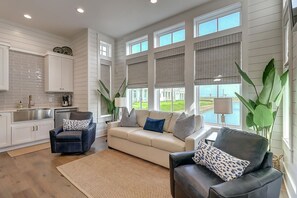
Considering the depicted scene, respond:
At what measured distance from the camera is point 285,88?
8.02ft

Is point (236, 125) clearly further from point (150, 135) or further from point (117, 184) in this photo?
point (117, 184)

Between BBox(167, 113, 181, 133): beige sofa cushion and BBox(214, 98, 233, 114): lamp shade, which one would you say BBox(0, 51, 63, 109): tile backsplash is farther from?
BBox(214, 98, 233, 114): lamp shade

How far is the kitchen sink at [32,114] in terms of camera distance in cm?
376

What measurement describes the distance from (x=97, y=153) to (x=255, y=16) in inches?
168

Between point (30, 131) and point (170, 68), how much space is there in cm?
404

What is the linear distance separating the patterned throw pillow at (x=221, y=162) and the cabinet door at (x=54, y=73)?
4.50m

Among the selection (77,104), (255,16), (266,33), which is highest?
(255,16)

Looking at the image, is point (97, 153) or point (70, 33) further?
point (70, 33)

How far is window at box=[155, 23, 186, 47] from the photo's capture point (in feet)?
12.8

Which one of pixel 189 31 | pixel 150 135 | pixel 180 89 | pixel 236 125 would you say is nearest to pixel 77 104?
pixel 150 135

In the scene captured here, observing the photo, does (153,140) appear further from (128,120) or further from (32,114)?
(32,114)

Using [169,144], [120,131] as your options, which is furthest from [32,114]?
[169,144]

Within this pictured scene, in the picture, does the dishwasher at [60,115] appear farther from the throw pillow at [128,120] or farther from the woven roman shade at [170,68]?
the woven roman shade at [170,68]

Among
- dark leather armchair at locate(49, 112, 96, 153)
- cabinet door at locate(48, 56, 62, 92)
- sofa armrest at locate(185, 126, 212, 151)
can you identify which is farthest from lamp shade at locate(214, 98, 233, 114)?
cabinet door at locate(48, 56, 62, 92)
